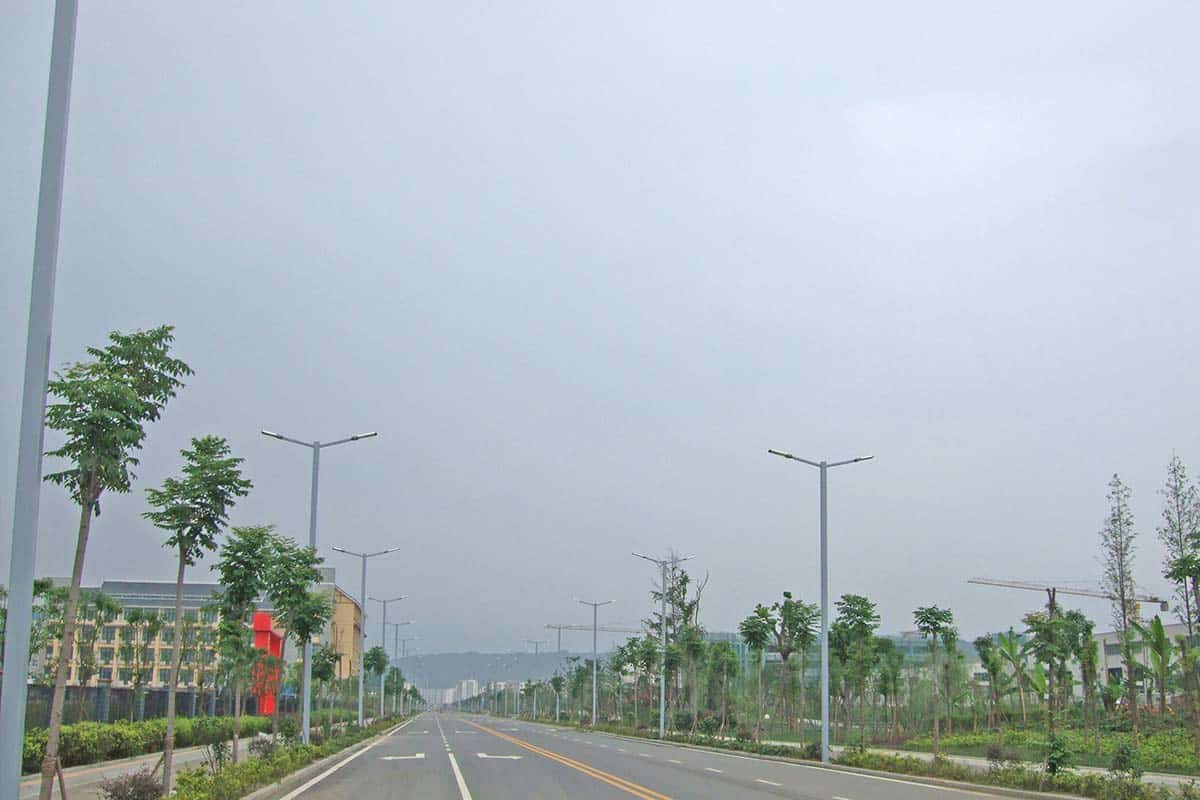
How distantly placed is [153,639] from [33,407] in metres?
67.8

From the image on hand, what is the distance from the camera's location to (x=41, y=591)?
125ft

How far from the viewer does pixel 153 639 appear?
235 ft

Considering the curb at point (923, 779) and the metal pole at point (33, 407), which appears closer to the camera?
the metal pole at point (33, 407)

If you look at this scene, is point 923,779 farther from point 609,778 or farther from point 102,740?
point 102,740

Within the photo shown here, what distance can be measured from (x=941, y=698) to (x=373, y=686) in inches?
4021

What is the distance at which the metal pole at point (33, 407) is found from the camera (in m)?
9.18

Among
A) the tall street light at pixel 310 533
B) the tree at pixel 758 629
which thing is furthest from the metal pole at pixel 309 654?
the tree at pixel 758 629

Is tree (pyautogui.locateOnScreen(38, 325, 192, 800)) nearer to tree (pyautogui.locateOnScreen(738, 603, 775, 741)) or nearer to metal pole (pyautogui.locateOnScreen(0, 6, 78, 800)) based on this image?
metal pole (pyautogui.locateOnScreen(0, 6, 78, 800))

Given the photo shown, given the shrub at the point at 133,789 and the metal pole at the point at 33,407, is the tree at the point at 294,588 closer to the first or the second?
the shrub at the point at 133,789

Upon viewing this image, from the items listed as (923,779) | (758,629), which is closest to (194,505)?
(923,779)

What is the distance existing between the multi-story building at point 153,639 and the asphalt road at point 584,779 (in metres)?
5.32

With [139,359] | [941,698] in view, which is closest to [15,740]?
[139,359]

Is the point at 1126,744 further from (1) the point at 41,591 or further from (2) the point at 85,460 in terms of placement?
(1) the point at 41,591

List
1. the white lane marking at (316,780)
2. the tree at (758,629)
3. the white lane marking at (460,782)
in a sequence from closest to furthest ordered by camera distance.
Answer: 1. the white lane marking at (316,780)
2. the white lane marking at (460,782)
3. the tree at (758,629)
